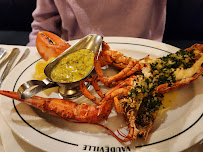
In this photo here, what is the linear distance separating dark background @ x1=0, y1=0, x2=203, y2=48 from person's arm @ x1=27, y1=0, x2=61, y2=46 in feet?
2.57

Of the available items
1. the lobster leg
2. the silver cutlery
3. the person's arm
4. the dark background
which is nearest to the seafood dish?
the lobster leg

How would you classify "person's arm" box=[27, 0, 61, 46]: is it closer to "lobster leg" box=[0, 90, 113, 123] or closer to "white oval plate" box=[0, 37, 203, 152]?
"white oval plate" box=[0, 37, 203, 152]

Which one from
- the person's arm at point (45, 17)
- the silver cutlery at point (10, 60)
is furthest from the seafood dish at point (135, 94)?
the person's arm at point (45, 17)

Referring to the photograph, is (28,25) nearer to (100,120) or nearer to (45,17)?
(45,17)

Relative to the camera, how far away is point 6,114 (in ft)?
3.14

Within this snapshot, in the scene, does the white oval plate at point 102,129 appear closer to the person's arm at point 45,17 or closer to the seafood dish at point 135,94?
the seafood dish at point 135,94

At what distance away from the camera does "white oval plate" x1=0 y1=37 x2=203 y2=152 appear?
828 mm

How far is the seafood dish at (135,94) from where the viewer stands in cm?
92

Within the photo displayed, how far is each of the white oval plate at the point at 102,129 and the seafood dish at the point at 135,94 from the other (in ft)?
0.15

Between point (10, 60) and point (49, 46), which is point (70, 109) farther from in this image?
point (10, 60)

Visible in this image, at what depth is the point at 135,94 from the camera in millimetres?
948

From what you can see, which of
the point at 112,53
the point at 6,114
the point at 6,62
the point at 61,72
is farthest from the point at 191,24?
the point at 6,114

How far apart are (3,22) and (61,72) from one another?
2.27 m

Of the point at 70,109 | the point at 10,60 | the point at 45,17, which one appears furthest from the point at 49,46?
the point at 45,17
